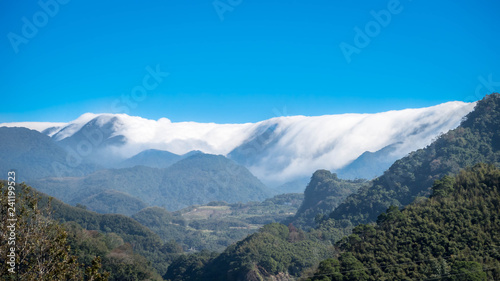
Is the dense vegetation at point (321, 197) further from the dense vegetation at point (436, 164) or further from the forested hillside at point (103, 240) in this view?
the forested hillside at point (103, 240)

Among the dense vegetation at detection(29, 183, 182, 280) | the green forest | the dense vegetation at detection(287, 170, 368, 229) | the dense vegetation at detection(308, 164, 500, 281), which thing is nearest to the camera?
the green forest

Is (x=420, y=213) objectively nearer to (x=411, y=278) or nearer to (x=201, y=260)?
(x=411, y=278)

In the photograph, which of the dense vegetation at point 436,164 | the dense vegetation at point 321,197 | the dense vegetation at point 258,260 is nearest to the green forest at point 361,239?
the dense vegetation at point 258,260

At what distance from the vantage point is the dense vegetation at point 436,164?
107 meters

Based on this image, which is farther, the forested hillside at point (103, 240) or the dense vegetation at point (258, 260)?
the dense vegetation at point (258, 260)

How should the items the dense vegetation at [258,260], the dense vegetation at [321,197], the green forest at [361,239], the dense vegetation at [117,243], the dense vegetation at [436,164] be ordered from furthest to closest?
the dense vegetation at [321,197]
the dense vegetation at [436,164]
the dense vegetation at [258,260]
the dense vegetation at [117,243]
the green forest at [361,239]

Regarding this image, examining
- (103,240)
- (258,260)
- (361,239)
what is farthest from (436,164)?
(103,240)

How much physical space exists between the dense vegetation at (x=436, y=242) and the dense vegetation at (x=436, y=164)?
52.3 m

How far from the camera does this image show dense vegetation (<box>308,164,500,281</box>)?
135 feet

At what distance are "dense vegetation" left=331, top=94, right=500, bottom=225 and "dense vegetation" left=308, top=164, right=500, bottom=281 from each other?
5233 centimetres

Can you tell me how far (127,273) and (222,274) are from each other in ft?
61.2

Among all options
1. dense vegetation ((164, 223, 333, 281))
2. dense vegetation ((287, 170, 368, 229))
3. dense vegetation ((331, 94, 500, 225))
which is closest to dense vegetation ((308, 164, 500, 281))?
dense vegetation ((164, 223, 333, 281))

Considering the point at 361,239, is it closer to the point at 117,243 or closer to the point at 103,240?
the point at 103,240

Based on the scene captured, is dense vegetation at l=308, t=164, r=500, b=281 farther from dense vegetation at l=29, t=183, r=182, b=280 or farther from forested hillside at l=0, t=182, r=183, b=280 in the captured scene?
dense vegetation at l=29, t=183, r=182, b=280
